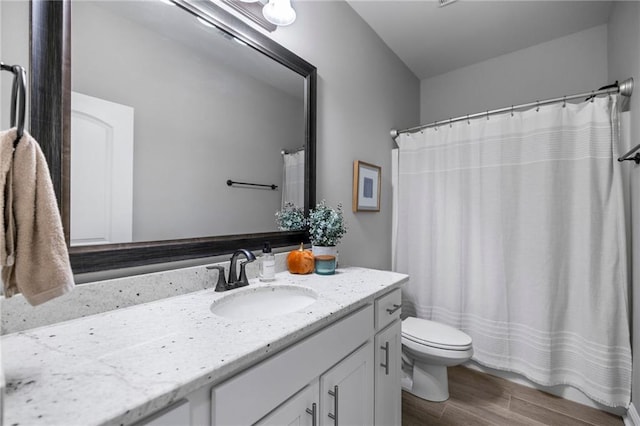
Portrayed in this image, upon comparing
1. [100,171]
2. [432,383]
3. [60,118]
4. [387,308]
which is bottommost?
[432,383]

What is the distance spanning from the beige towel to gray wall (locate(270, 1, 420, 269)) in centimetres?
125

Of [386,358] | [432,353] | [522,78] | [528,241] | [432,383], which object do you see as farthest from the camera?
[522,78]

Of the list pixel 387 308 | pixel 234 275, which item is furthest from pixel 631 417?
pixel 234 275

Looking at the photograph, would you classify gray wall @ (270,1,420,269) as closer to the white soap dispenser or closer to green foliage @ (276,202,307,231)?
green foliage @ (276,202,307,231)

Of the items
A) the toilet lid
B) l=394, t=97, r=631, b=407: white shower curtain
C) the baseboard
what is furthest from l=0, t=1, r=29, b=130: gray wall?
the baseboard

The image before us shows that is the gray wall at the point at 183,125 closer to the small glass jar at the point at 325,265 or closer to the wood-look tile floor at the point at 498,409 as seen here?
the small glass jar at the point at 325,265

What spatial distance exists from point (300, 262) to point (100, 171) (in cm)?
85

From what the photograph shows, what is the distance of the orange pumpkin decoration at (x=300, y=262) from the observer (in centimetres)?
138

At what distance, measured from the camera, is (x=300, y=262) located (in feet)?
4.52

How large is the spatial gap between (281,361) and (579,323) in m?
1.94

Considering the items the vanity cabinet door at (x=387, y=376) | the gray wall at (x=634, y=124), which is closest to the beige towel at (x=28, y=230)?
the vanity cabinet door at (x=387, y=376)

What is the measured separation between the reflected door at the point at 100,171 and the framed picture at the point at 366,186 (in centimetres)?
136

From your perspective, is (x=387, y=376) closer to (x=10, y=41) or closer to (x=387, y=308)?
(x=387, y=308)

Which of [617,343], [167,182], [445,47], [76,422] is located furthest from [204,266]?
[445,47]
